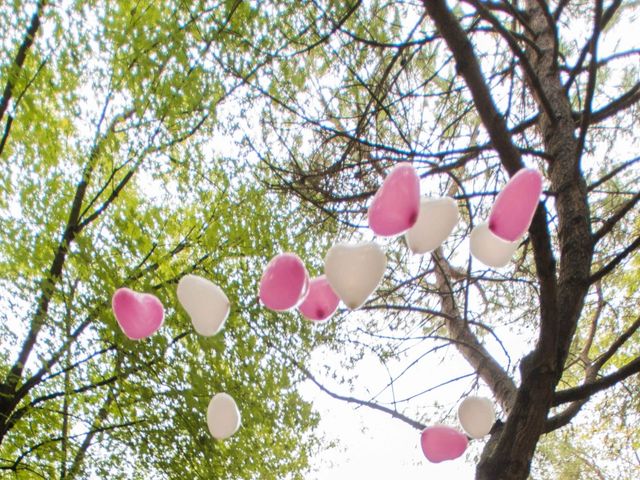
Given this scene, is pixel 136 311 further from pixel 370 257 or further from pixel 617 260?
pixel 617 260

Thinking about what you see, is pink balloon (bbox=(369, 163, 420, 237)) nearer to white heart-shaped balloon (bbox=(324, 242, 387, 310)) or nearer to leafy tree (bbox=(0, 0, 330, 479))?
white heart-shaped balloon (bbox=(324, 242, 387, 310))

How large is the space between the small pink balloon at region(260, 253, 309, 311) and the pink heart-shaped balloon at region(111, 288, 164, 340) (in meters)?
0.42

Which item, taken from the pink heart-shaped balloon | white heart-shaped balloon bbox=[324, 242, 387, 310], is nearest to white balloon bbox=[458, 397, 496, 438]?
white heart-shaped balloon bbox=[324, 242, 387, 310]

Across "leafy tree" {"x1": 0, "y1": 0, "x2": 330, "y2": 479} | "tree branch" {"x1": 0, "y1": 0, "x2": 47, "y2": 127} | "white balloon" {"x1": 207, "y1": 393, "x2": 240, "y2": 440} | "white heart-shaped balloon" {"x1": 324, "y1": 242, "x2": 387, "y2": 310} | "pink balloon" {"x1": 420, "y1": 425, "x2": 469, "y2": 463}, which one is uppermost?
"tree branch" {"x1": 0, "y1": 0, "x2": 47, "y2": 127}

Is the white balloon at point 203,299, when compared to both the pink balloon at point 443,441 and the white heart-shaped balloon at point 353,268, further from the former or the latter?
the pink balloon at point 443,441

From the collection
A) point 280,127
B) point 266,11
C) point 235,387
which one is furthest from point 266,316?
point 266,11

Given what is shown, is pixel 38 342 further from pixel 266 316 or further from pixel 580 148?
pixel 580 148

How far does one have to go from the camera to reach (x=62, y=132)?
133 inches

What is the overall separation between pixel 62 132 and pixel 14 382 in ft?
5.44

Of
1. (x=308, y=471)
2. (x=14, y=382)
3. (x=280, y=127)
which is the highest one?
(x=280, y=127)

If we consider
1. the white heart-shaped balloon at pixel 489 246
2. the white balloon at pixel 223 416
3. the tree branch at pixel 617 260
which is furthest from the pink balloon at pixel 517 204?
the white balloon at pixel 223 416

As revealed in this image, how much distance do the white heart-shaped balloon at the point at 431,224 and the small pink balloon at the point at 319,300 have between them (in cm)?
28

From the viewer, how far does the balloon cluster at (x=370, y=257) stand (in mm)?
1097

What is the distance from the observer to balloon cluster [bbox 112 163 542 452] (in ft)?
3.60
